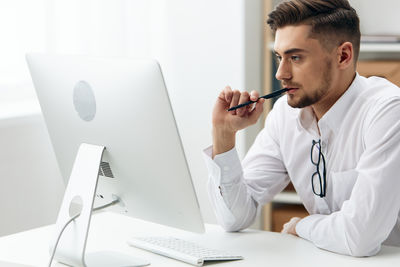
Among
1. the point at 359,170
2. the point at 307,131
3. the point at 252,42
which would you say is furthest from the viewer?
the point at 252,42

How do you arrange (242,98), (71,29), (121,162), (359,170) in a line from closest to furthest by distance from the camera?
(121,162), (359,170), (242,98), (71,29)

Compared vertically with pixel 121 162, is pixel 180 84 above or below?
below

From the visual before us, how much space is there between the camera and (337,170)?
1.77 metres

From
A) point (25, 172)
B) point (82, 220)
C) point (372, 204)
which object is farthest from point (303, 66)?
point (25, 172)

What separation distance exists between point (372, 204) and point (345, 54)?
0.41 meters

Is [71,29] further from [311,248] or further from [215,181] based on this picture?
[311,248]

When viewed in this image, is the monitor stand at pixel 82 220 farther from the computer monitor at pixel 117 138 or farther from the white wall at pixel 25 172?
the white wall at pixel 25 172

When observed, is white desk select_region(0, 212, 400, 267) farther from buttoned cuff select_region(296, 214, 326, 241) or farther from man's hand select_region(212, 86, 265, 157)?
man's hand select_region(212, 86, 265, 157)

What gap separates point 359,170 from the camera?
1.60m

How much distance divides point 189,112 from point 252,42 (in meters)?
0.44

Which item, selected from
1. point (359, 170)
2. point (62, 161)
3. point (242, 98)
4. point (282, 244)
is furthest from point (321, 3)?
point (62, 161)

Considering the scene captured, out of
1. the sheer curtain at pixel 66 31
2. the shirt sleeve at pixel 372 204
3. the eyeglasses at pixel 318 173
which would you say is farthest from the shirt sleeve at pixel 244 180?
the sheer curtain at pixel 66 31

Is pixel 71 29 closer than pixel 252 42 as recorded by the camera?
Yes

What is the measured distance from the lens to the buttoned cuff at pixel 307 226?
5.44 feet
